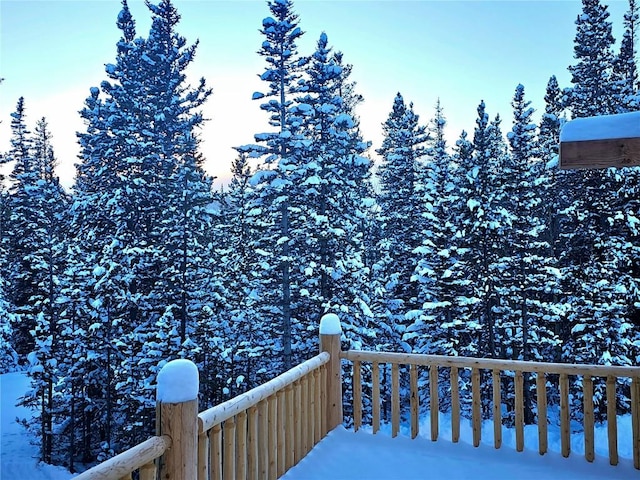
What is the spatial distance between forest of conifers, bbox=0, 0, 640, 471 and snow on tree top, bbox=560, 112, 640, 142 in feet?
31.8

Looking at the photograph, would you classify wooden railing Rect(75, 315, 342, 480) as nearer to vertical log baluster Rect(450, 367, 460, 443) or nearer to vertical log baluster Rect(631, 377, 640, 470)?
vertical log baluster Rect(450, 367, 460, 443)

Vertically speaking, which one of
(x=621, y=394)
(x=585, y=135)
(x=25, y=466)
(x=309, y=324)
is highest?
(x=585, y=135)

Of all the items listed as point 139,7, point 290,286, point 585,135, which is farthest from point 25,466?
point 585,135

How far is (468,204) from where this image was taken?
13.4 m

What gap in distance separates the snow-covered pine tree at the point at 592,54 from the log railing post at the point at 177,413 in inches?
571

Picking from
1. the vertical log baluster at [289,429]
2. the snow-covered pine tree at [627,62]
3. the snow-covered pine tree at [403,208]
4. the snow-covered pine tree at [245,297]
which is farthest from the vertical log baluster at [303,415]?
the snow-covered pine tree at [627,62]

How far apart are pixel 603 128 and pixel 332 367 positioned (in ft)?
10.8

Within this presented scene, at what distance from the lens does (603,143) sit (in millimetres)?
2602

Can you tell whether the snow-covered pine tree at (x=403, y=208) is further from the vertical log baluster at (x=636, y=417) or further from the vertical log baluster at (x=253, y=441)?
the vertical log baluster at (x=253, y=441)

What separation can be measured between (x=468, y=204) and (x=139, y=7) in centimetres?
1219

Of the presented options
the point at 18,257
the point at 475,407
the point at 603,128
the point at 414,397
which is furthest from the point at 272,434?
the point at 18,257

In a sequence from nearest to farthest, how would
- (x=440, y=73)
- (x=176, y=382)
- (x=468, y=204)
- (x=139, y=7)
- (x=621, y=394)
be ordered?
(x=176, y=382)
(x=440, y=73)
(x=621, y=394)
(x=468, y=204)
(x=139, y=7)

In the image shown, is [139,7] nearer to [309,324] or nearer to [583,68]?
[309,324]

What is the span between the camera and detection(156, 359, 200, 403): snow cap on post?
2.36 m
